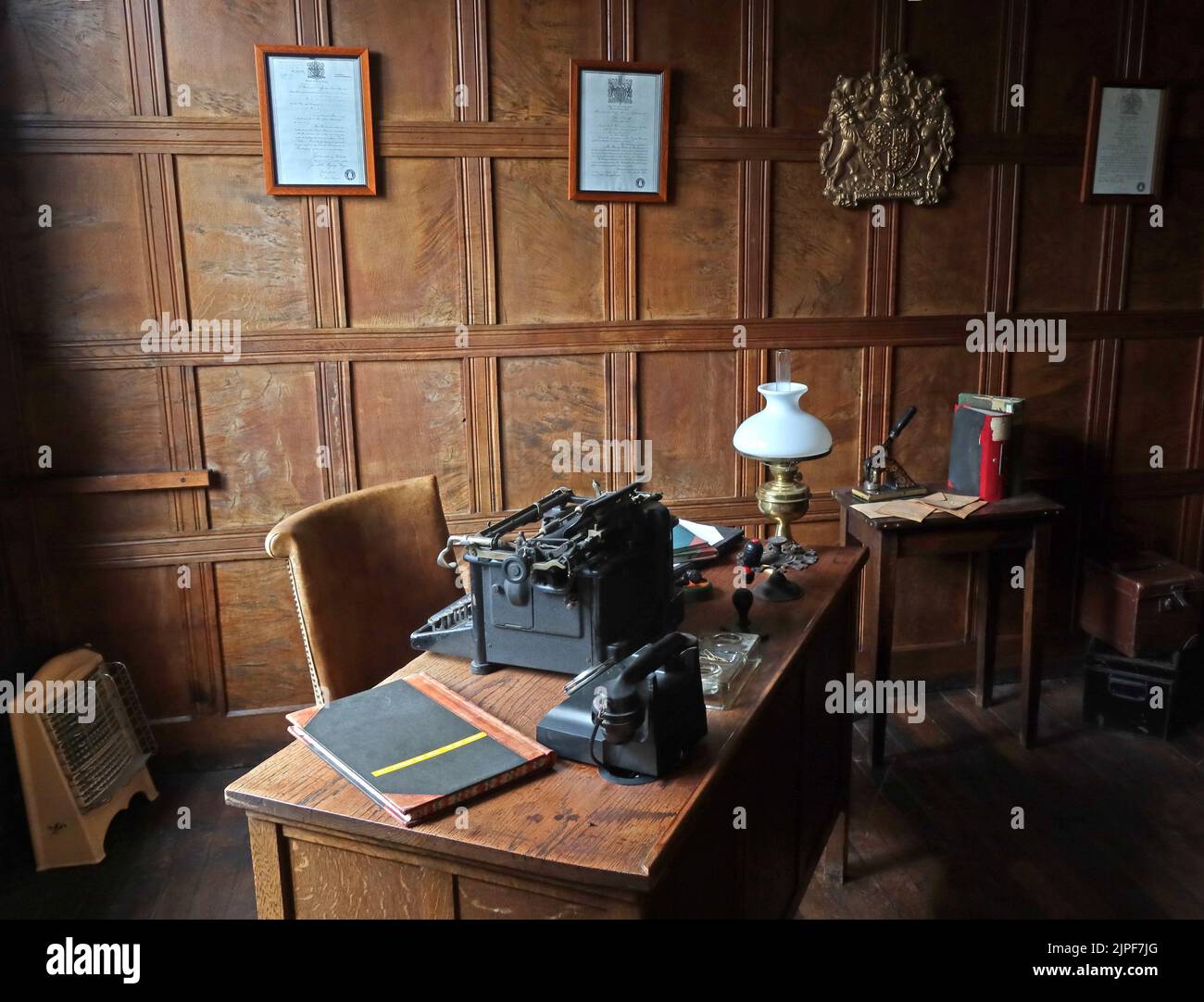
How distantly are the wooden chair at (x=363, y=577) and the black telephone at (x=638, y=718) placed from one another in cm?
79

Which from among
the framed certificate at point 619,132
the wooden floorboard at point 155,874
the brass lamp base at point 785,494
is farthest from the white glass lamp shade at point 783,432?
the wooden floorboard at point 155,874

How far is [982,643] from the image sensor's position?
367 cm

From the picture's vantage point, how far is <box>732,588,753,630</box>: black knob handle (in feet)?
6.56

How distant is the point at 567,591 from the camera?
1.70 meters

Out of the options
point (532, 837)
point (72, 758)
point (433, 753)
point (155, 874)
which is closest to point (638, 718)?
point (532, 837)

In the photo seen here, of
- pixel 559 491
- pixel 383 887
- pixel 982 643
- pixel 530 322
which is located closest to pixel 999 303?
pixel 982 643

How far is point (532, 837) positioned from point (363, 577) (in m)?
1.12

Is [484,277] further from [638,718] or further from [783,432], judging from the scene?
[638,718]

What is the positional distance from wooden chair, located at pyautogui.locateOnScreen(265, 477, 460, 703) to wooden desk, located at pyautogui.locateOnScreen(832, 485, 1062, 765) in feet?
4.53

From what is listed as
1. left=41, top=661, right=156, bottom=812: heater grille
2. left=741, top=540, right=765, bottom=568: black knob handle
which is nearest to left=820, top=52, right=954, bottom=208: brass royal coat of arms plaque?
left=741, top=540, right=765, bottom=568: black knob handle

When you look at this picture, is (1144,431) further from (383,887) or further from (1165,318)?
(383,887)

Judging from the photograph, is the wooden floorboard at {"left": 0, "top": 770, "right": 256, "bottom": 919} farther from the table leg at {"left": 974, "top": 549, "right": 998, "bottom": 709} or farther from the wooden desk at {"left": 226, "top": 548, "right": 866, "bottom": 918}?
the table leg at {"left": 974, "top": 549, "right": 998, "bottom": 709}

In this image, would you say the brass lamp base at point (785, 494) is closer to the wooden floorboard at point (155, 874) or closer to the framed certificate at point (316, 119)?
the framed certificate at point (316, 119)

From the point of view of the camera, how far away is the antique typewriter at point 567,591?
5.65 feet
